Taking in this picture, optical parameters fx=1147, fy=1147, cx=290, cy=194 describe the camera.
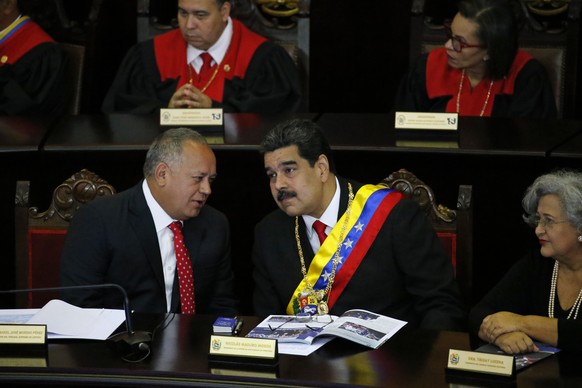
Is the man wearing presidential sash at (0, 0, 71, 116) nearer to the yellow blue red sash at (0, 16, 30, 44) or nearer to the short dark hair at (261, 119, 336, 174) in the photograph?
the yellow blue red sash at (0, 16, 30, 44)

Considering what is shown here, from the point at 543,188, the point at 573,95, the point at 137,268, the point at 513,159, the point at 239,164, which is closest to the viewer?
the point at 543,188

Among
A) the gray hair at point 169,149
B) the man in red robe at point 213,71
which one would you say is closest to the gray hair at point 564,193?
the gray hair at point 169,149

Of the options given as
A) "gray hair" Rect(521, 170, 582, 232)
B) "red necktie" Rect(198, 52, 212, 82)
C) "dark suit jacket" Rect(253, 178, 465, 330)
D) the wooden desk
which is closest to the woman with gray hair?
"gray hair" Rect(521, 170, 582, 232)

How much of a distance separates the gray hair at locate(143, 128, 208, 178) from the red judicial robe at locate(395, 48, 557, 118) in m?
1.79

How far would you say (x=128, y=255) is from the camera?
3.81m

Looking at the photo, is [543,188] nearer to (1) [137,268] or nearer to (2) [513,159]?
(2) [513,159]

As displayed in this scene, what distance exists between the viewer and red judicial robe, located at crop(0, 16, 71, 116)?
223 inches

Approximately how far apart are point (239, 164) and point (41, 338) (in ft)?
5.42

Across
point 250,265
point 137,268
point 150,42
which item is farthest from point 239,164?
point 150,42

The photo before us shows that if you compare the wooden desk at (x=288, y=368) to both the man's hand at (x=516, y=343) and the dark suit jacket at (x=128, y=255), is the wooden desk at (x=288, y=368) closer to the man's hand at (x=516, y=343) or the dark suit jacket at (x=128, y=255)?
the man's hand at (x=516, y=343)

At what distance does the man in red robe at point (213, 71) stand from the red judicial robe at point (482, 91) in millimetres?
602

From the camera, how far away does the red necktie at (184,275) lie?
3.81 metres

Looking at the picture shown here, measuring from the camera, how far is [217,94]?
5531 mm

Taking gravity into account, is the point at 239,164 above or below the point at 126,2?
below
